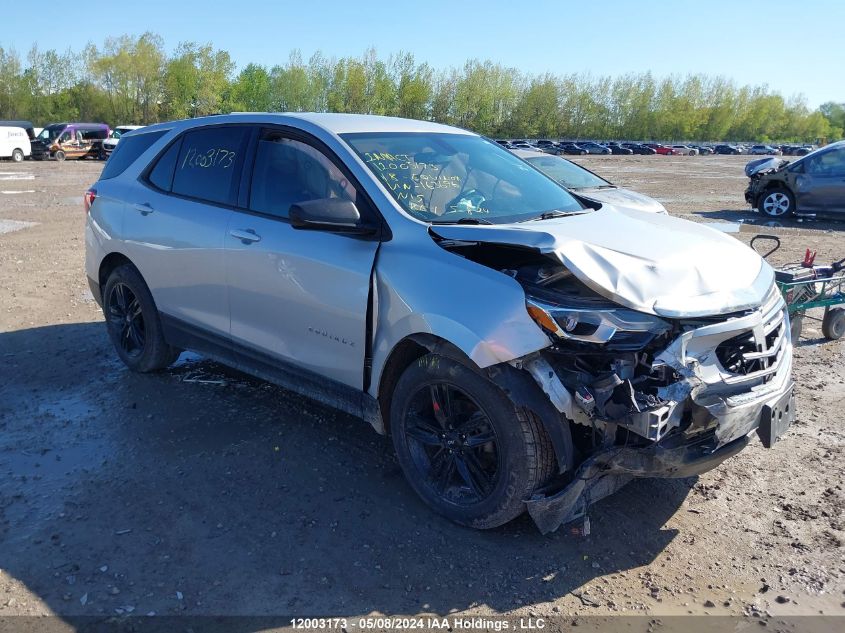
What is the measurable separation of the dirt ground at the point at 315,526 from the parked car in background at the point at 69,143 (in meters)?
36.8

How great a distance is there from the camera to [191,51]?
294 feet

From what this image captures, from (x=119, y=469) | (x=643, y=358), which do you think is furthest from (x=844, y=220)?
(x=119, y=469)

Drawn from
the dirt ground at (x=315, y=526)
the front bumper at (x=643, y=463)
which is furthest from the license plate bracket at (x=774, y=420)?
the dirt ground at (x=315, y=526)

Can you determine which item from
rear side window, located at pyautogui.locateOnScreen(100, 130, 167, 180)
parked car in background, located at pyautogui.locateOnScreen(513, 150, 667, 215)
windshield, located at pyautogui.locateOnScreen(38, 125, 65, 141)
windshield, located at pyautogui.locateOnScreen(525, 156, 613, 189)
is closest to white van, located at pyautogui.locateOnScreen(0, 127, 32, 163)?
windshield, located at pyautogui.locateOnScreen(38, 125, 65, 141)

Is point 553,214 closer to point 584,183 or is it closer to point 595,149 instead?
point 584,183

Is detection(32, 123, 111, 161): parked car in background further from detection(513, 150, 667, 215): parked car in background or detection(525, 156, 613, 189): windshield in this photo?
detection(525, 156, 613, 189): windshield

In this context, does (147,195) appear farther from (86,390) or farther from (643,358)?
(643,358)

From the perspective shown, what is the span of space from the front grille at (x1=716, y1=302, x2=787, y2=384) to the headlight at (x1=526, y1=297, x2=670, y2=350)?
379mm

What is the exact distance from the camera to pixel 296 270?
4023mm

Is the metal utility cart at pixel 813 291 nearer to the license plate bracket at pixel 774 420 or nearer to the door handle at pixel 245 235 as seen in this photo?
the license plate bracket at pixel 774 420

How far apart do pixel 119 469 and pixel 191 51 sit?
96.2 metres

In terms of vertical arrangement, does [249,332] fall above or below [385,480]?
above

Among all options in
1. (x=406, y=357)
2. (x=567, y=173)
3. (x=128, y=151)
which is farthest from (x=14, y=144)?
(x=406, y=357)

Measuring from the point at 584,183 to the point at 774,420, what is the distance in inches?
279
